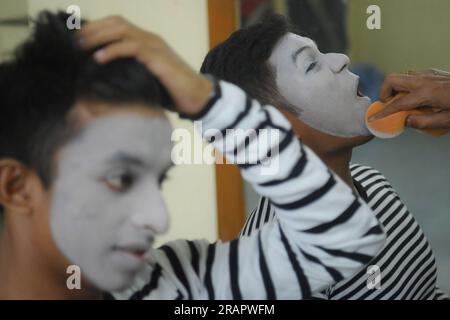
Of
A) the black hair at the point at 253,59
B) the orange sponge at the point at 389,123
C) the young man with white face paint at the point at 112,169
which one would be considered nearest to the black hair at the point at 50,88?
the young man with white face paint at the point at 112,169

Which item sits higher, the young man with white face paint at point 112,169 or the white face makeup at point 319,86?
the white face makeup at point 319,86

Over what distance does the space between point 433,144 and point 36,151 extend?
1.37 feet

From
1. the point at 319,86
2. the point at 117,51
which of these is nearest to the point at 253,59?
the point at 319,86

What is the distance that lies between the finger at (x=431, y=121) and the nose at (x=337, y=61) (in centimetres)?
9

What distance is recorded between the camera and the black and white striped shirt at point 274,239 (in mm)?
473

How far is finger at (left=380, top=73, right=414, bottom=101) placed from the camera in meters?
0.63

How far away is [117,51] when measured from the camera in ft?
1.49

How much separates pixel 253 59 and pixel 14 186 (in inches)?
10.8

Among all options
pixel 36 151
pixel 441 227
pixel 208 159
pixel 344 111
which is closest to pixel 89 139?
pixel 36 151

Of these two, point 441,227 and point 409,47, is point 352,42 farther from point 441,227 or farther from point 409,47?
point 441,227

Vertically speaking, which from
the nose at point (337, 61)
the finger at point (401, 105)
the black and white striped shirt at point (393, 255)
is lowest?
the black and white striped shirt at point (393, 255)

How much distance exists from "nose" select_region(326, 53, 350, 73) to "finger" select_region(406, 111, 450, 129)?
0.29 ft

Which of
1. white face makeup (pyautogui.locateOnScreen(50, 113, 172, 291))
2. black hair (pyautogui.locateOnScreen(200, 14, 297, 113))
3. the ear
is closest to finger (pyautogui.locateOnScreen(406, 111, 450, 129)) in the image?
black hair (pyautogui.locateOnScreen(200, 14, 297, 113))

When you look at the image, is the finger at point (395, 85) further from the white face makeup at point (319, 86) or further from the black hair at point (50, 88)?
the black hair at point (50, 88)
